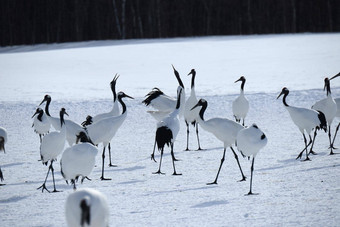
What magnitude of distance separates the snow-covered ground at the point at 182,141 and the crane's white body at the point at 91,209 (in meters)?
1.07

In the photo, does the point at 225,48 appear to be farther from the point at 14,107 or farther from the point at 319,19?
the point at 14,107

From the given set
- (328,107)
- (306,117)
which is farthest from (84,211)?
(328,107)

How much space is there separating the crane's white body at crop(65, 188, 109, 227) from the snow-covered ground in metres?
1.07

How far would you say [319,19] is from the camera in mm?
30750

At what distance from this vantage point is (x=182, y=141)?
10.4 m

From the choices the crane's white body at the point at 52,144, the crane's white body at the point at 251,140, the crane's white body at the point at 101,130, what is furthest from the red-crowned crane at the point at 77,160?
the crane's white body at the point at 251,140

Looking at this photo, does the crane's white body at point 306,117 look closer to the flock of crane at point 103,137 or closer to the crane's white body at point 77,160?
the flock of crane at point 103,137

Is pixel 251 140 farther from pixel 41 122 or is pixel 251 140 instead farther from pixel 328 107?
pixel 41 122

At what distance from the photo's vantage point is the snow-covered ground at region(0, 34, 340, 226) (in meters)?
5.49

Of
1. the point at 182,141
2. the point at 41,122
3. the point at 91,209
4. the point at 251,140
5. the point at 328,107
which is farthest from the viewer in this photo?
the point at 182,141

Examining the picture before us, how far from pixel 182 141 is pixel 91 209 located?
653 centimetres

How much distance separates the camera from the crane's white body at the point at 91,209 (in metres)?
3.97

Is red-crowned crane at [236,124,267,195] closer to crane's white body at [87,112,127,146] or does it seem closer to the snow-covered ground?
the snow-covered ground

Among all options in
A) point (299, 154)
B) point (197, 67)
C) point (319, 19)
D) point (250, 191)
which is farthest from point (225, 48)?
point (250, 191)
